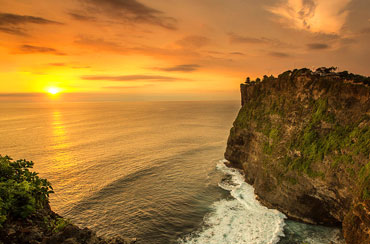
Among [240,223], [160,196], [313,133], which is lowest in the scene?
[160,196]

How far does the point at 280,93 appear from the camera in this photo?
36.9 m

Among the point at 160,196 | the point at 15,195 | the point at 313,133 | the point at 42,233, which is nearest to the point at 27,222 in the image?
the point at 42,233

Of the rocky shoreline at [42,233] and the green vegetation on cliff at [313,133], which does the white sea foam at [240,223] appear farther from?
the rocky shoreline at [42,233]

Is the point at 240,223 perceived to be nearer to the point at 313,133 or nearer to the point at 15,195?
the point at 313,133

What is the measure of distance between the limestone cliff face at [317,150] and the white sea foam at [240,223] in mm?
2307

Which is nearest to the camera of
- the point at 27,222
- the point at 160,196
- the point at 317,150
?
the point at 27,222

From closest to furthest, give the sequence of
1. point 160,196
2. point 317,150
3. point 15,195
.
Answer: point 15,195
point 317,150
point 160,196

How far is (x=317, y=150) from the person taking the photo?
27.6 metres

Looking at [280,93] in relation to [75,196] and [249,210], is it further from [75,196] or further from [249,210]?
[75,196]

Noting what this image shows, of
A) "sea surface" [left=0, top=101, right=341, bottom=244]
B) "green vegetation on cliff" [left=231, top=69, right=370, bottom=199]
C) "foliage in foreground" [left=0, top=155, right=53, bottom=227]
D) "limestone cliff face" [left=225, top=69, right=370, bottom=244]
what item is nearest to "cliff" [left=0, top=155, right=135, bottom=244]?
"foliage in foreground" [left=0, top=155, right=53, bottom=227]

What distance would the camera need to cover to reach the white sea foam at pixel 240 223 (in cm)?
2539

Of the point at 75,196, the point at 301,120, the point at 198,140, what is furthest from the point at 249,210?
the point at 198,140

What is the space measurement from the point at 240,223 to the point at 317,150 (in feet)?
45.8

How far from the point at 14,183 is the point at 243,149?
42379mm
